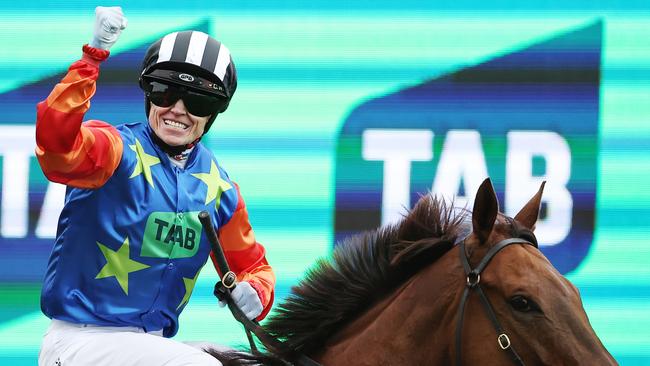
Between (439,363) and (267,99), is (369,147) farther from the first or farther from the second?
(439,363)

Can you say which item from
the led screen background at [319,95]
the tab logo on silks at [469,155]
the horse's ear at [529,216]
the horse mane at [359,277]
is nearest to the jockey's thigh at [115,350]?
the horse mane at [359,277]

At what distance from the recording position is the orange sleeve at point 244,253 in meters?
2.80

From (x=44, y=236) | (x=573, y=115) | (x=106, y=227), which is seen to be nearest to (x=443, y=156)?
(x=573, y=115)

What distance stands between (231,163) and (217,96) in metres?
1.83

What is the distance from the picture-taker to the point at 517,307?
2295 millimetres

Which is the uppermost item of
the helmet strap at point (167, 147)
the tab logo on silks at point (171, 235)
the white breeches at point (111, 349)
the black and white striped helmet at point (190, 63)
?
the black and white striped helmet at point (190, 63)

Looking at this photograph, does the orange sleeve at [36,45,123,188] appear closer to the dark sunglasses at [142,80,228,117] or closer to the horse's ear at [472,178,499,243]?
the dark sunglasses at [142,80,228,117]

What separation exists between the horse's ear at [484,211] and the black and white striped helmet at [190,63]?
773 mm

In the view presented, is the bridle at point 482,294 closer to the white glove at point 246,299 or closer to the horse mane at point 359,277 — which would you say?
the horse mane at point 359,277

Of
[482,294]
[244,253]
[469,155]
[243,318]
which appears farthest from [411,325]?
[469,155]

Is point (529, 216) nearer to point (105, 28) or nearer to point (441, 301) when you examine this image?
point (441, 301)

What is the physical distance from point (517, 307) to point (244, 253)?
93cm

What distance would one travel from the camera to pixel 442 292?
2453 mm

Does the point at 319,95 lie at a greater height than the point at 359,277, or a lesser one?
greater
